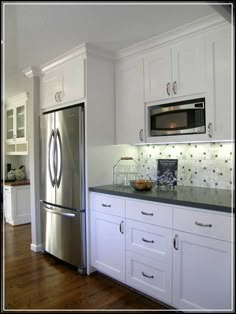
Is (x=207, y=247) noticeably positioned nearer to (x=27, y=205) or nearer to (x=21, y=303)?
(x=21, y=303)

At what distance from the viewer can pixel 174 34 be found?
237cm

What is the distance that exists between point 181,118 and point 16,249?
2761mm

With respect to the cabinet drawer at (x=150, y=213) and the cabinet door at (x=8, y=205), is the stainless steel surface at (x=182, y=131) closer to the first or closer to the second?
the cabinet drawer at (x=150, y=213)

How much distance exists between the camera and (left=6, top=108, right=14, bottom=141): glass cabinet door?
538 centimetres

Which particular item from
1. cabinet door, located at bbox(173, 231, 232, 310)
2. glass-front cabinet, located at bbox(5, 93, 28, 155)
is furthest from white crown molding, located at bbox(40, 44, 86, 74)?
cabinet door, located at bbox(173, 231, 232, 310)

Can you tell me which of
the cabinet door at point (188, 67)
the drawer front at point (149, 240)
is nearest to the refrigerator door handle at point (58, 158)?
the drawer front at point (149, 240)

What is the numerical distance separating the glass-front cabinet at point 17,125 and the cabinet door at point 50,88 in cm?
162

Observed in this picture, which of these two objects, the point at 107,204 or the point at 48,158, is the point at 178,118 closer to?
the point at 107,204

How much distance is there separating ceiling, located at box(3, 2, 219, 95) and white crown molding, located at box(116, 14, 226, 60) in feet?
0.17

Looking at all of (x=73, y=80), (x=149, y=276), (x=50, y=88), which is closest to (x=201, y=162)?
(x=149, y=276)

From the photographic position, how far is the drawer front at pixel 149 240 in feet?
6.83

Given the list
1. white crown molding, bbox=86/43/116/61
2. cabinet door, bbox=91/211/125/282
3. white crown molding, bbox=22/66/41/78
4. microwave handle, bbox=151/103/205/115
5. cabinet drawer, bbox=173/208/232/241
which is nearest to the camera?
cabinet drawer, bbox=173/208/232/241

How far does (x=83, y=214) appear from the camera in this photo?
9.02 feet

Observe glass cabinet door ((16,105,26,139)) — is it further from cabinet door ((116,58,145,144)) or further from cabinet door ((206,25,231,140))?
cabinet door ((206,25,231,140))
